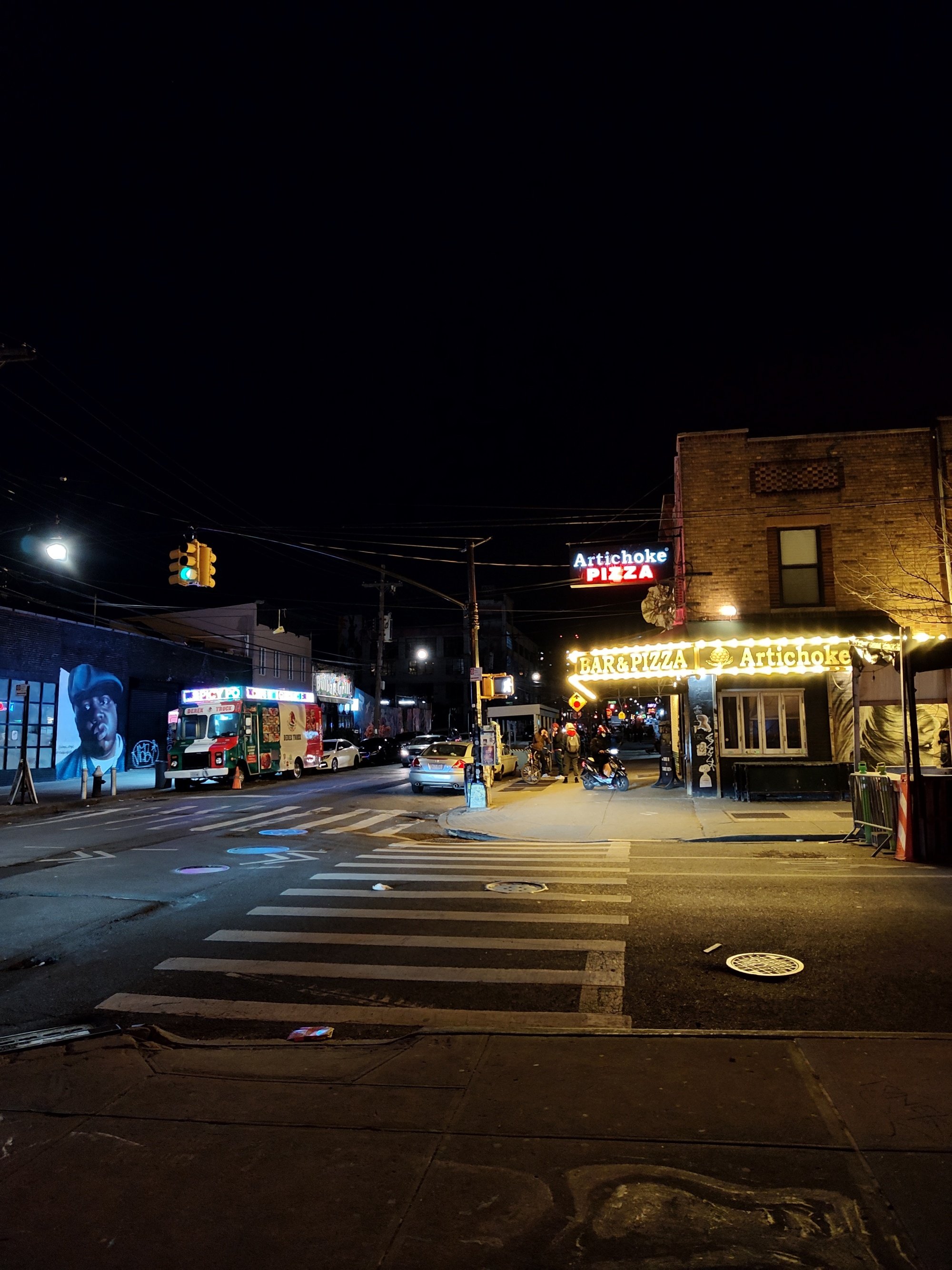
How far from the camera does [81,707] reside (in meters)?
33.9

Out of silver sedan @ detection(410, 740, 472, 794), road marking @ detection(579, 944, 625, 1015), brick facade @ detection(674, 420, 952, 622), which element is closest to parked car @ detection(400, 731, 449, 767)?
silver sedan @ detection(410, 740, 472, 794)

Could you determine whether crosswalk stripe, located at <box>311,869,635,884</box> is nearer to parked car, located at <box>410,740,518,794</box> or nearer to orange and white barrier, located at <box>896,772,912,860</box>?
orange and white barrier, located at <box>896,772,912,860</box>

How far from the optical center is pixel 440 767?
26.2 meters

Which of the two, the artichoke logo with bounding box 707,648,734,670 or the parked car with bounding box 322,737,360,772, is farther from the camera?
the parked car with bounding box 322,737,360,772

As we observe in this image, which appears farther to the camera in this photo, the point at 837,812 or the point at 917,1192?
the point at 837,812

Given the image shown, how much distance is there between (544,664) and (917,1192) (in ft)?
392

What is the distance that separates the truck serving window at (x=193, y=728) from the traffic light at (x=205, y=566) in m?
14.0

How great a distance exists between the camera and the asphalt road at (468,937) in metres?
6.27

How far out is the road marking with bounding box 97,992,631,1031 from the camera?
19.7ft

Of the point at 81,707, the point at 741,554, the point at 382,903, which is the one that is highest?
the point at 741,554

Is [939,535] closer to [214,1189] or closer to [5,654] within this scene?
[214,1189]

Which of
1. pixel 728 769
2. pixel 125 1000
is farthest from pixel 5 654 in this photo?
pixel 125 1000

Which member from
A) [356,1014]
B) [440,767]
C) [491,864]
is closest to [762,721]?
[440,767]

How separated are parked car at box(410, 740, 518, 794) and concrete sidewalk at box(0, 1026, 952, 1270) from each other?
20503 millimetres
